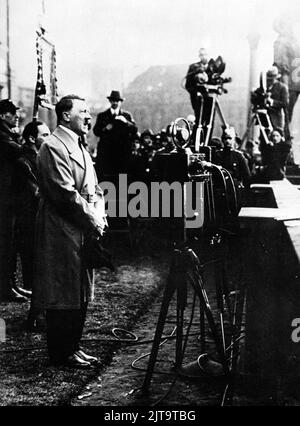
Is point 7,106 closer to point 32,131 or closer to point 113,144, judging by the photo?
point 32,131

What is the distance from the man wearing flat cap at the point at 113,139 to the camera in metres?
10.1

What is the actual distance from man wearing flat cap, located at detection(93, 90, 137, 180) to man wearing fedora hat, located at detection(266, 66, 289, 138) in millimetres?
4457

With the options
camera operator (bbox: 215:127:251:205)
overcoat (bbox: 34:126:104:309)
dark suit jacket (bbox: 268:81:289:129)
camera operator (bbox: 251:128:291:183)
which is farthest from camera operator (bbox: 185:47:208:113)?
overcoat (bbox: 34:126:104:309)

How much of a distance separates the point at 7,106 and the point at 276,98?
8709 millimetres

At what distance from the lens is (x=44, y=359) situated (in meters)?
4.57

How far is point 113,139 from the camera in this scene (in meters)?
10.3

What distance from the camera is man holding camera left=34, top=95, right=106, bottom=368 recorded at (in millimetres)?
4176

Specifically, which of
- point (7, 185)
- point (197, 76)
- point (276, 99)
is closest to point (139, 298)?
point (7, 185)

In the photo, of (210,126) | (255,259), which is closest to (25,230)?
(255,259)

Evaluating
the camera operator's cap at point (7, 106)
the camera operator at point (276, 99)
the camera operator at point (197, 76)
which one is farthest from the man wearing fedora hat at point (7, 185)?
the camera operator at point (276, 99)

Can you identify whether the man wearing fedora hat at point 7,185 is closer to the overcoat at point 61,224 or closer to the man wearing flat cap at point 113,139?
the overcoat at point 61,224

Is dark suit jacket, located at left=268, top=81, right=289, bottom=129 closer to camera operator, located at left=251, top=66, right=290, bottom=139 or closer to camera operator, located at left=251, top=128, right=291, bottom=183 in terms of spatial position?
camera operator, located at left=251, top=66, right=290, bottom=139

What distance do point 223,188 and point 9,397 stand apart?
208 centimetres

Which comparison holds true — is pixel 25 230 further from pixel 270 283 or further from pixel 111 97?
pixel 111 97
